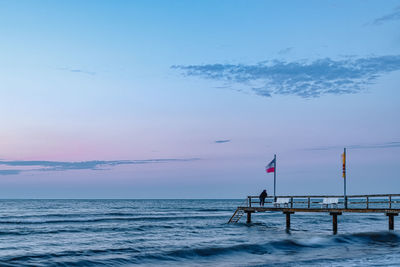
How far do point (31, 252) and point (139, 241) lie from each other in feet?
26.6

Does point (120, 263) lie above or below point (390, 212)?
below

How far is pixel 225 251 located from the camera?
1021 inches

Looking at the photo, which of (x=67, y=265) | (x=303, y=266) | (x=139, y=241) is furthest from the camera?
(x=139, y=241)

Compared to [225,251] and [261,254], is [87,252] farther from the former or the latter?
[261,254]

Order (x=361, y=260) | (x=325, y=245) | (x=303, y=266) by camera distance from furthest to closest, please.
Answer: (x=325, y=245), (x=361, y=260), (x=303, y=266)

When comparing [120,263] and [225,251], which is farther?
[225,251]

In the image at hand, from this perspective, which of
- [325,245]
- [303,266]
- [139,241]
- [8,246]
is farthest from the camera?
[139,241]

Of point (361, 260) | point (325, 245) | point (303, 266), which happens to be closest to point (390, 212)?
point (325, 245)

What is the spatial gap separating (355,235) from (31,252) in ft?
70.7

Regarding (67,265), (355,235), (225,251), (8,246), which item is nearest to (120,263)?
(67,265)

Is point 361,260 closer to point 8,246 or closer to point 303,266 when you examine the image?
point 303,266

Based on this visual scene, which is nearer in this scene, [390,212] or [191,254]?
[191,254]

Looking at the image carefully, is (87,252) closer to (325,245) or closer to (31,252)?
(31,252)

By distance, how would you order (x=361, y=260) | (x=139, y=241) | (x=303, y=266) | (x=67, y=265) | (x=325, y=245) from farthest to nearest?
(x=139, y=241) < (x=325, y=245) < (x=67, y=265) < (x=361, y=260) < (x=303, y=266)
